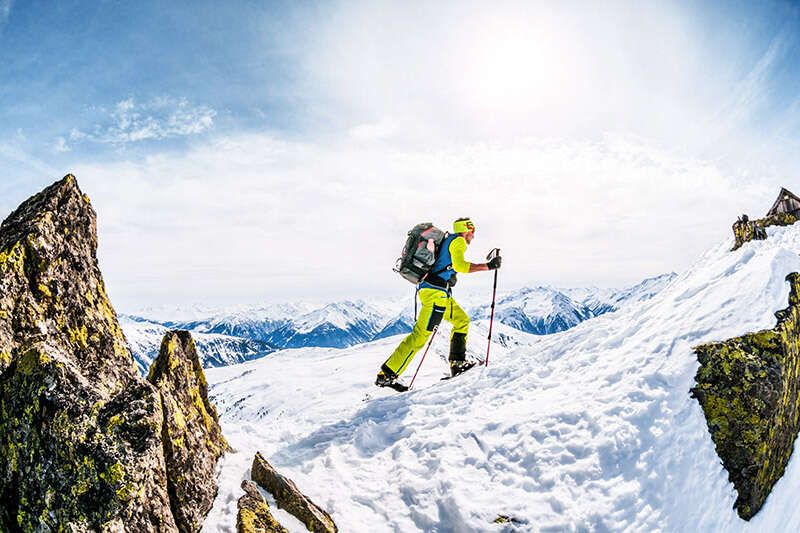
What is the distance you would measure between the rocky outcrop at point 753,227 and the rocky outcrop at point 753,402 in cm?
773

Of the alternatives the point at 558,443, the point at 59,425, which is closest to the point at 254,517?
the point at 59,425

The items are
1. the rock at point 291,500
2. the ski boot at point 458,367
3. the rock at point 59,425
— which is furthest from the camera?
the ski boot at point 458,367

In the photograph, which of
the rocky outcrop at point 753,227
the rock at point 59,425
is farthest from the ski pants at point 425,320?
the rocky outcrop at point 753,227

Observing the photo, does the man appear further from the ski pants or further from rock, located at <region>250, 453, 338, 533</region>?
rock, located at <region>250, 453, 338, 533</region>

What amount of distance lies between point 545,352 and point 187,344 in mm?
9769

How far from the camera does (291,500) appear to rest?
6445 millimetres

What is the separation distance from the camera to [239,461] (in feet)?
24.0

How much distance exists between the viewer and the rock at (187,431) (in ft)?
17.7

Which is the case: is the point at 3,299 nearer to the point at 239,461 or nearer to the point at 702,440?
the point at 239,461

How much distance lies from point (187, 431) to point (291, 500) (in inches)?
73.1

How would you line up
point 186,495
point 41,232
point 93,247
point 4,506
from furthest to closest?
point 93,247 → point 41,232 → point 186,495 → point 4,506

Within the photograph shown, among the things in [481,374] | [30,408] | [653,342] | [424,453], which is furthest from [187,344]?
[653,342]

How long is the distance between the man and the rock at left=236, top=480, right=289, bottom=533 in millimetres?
6144

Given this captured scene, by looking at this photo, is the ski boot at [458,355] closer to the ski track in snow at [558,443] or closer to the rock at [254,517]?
the ski track in snow at [558,443]
